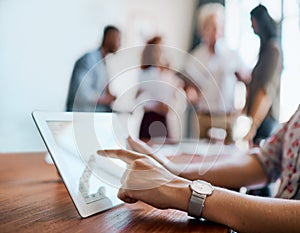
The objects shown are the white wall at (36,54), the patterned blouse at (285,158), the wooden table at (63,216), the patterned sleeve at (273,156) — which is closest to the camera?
the wooden table at (63,216)

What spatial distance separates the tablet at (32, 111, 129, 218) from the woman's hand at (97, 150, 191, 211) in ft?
0.12

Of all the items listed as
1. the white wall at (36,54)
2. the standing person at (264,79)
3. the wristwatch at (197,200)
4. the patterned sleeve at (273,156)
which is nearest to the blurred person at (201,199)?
the wristwatch at (197,200)

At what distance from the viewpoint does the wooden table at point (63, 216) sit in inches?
19.5

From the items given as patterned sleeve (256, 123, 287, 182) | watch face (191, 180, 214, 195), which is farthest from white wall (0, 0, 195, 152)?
patterned sleeve (256, 123, 287, 182)

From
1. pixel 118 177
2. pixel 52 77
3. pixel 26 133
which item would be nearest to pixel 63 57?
pixel 52 77

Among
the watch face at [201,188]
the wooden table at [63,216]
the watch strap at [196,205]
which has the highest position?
the watch face at [201,188]

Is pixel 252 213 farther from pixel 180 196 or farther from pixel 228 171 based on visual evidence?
pixel 228 171

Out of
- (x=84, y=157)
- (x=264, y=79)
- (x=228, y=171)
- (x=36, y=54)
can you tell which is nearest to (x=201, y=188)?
(x=84, y=157)

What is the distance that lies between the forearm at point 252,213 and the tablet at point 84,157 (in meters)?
0.19

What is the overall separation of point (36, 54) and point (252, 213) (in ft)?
3.34

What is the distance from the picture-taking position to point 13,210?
556 millimetres

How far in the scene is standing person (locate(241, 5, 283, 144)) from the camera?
2.14 meters

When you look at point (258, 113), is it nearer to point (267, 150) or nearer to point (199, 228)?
point (267, 150)

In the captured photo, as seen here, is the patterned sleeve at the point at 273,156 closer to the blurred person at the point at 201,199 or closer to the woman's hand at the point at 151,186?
the blurred person at the point at 201,199
